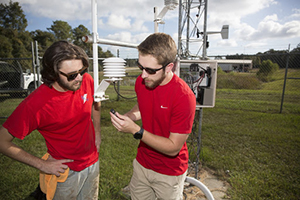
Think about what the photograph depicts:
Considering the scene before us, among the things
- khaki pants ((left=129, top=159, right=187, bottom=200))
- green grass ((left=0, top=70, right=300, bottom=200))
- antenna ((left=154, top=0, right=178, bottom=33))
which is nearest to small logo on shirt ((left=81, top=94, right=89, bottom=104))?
khaki pants ((left=129, top=159, right=187, bottom=200))

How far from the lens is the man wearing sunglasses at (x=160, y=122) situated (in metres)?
1.47

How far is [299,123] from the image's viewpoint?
6.36m

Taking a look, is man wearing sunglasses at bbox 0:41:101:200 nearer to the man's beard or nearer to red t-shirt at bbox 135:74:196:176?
the man's beard

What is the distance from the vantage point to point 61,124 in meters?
1.72

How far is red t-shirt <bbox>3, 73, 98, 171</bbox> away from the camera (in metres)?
1.50

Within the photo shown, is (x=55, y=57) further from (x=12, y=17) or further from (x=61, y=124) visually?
(x=12, y=17)

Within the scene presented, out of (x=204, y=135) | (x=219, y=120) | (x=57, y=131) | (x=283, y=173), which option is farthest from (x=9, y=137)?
(x=219, y=120)

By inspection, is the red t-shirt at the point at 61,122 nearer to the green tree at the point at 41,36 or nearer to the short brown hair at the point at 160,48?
the short brown hair at the point at 160,48

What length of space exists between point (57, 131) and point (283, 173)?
4.22 meters

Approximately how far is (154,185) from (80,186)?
0.79 m

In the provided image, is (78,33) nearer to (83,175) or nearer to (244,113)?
(244,113)

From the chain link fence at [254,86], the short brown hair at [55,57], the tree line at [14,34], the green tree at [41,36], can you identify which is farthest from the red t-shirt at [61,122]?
the green tree at [41,36]

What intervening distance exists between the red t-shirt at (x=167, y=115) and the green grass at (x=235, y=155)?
1583mm

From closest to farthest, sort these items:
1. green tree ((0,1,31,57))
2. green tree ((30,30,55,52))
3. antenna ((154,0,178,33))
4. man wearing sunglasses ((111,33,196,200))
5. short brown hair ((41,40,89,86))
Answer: man wearing sunglasses ((111,33,196,200)), short brown hair ((41,40,89,86)), antenna ((154,0,178,33)), green tree ((0,1,31,57)), green tree ((30,30,55,52))
